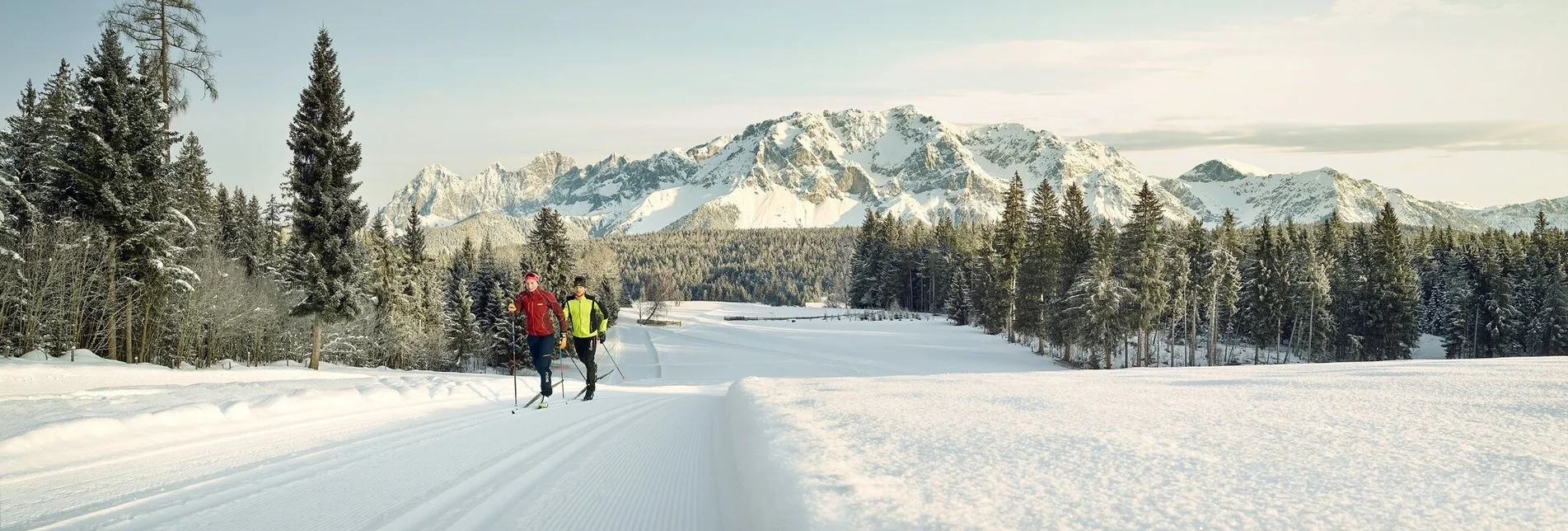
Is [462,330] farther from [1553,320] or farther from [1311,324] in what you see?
[1553,320]

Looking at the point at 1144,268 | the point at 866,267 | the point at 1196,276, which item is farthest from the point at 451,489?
the point at 866,267

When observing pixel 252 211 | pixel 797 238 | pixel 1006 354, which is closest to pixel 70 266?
pixel 252 211

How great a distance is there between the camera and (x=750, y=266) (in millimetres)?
166000

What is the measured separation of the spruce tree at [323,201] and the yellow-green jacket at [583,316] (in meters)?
A: 19.2

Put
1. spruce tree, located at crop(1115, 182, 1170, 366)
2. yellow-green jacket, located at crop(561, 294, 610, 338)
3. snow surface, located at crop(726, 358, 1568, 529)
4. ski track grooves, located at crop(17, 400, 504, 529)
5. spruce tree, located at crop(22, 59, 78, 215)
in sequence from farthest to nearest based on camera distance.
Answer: spruce tree, located at crop(1115, 182, 1170, 366) → spruce tree, located at crop(22, 59, 78, 215) → yellow-green jacket, located at crop(561, 294, 610, 338) → ski track grooves, located at crop(17, 400, 504, 529) → snow surface, located at crop(726, 358, 1568, 529)

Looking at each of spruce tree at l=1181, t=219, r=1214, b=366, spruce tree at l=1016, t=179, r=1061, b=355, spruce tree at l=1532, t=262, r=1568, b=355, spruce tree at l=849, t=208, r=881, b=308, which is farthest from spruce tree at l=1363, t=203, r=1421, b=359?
spruce tree at l=849, t=208, r=881, b=308

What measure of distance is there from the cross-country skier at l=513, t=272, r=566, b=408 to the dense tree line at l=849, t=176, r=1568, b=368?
121ft

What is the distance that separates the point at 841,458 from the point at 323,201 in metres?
27.2

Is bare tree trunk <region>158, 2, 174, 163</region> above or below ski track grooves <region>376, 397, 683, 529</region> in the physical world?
above

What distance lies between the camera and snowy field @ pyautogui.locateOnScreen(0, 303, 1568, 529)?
2928 mm

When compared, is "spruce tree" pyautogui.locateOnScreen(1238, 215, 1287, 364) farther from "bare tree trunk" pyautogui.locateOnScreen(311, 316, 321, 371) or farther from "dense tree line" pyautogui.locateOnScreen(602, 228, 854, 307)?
"dense tree line" pyautogui.locateOnScreen(602, 228, 854, 307)

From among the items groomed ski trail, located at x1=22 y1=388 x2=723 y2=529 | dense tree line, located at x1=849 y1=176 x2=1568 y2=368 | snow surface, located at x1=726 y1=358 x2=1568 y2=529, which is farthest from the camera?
dense tree line, located at x1=849 y1=176 x2=1568 y2=368

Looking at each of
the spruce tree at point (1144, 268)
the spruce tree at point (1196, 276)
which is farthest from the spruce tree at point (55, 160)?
the spruce tree at point (1196, 276)

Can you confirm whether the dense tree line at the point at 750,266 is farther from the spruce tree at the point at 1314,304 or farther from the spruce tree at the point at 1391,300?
the spruce tree at the point at 1391,300
